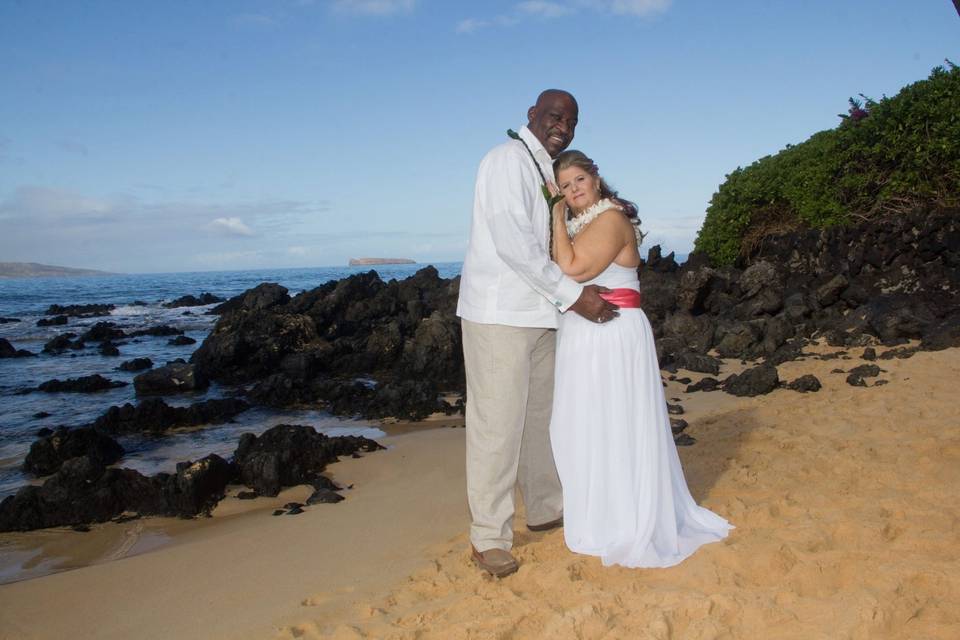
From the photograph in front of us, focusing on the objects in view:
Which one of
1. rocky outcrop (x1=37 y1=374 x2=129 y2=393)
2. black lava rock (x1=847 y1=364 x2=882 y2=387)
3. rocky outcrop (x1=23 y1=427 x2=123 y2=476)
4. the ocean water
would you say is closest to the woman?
black lava rock (x1=847 y1=364 x2=882 y2=387)

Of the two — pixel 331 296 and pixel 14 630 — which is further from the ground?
pixel 331 296

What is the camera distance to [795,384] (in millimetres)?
8195

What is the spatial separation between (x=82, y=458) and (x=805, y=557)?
6232 mm

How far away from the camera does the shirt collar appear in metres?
4.03

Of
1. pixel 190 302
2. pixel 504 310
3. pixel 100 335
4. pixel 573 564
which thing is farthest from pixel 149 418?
pixel 190 302

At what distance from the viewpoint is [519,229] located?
3.75 meters

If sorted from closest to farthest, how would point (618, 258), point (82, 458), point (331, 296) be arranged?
point (618, 258) → point (82, 458) → point (331, 296)

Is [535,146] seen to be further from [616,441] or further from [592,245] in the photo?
[616,441]

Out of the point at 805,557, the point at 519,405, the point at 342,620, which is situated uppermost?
the point at 519,405

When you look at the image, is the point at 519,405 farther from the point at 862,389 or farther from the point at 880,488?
the point at 862,389

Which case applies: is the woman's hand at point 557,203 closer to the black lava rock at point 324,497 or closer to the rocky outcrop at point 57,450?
the black lava rock at point 324,497

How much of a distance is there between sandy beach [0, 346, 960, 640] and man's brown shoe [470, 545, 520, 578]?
62mm

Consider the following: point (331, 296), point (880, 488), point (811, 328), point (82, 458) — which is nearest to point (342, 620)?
point (880, 488)

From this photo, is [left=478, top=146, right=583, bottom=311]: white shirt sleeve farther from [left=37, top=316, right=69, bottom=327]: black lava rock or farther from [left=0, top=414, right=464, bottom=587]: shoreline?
[left=37, top=316, right=69, bottom=327]: black lava rock
